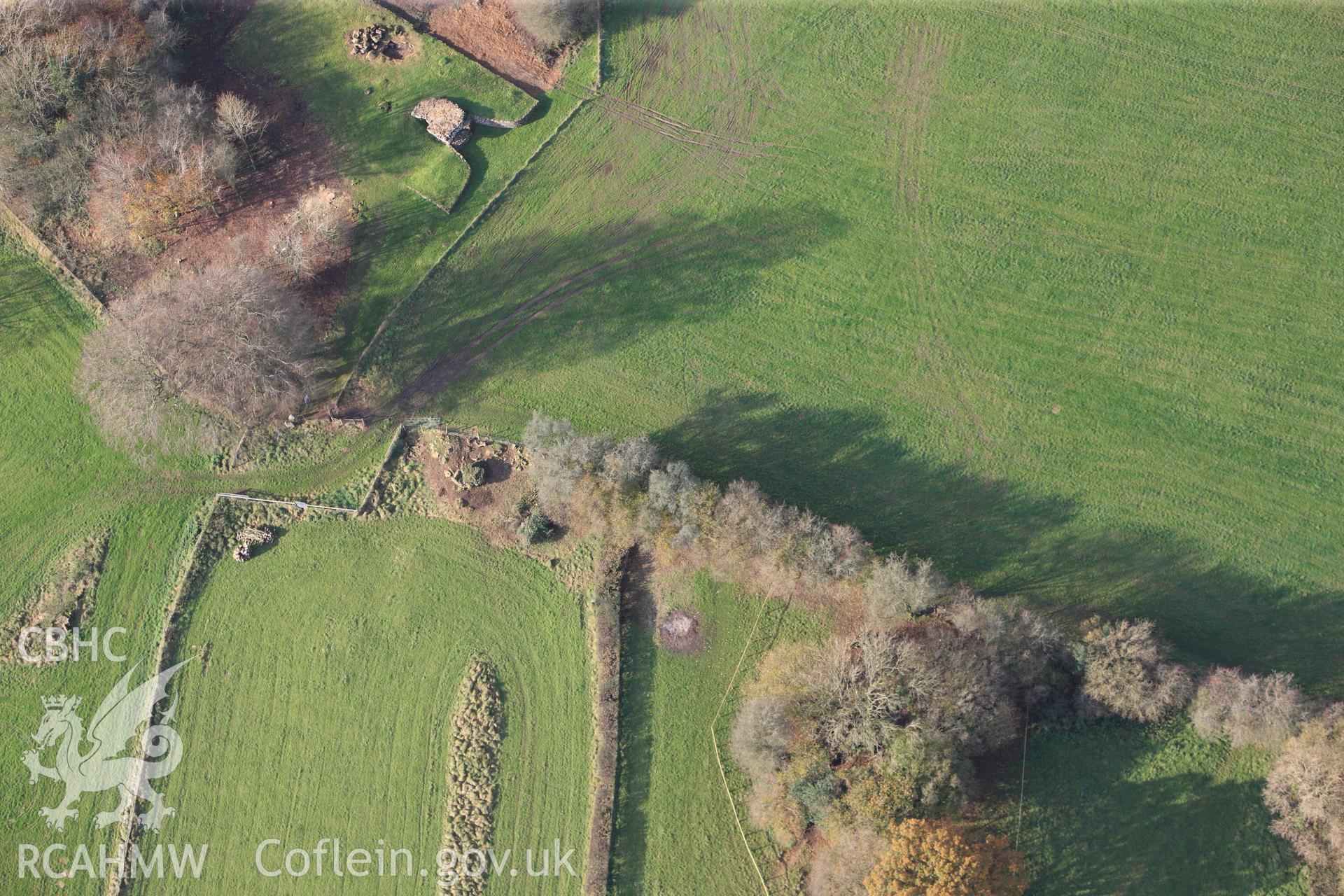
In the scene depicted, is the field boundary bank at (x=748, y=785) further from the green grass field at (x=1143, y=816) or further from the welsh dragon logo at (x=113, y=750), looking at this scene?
the welsh dragon logo at (x=113, y=750)

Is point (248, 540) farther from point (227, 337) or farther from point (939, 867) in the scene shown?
point (939, 867)

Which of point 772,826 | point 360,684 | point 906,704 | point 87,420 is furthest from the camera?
point 87,420

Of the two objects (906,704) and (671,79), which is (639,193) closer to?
(671,79)

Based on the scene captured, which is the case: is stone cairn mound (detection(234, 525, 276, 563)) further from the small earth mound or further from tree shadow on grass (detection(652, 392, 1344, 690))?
tree shadow on grass (detection(652, 392, 1344, 690))

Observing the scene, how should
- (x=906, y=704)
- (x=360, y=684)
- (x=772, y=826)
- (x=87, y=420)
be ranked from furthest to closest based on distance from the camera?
(x=87, y=420), (x=360, y=684), (x=772, y=826), (x=906, y=704)

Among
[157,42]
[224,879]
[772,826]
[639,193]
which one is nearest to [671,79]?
[639,193]

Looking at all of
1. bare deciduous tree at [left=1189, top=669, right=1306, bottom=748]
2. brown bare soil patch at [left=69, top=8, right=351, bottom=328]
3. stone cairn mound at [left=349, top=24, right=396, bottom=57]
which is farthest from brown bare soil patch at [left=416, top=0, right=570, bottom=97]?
bare deciduous tree at [left=1189, top=669, right=1306, bottom=748]

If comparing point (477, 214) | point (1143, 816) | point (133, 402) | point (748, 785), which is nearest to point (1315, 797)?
point (1143, 816)
